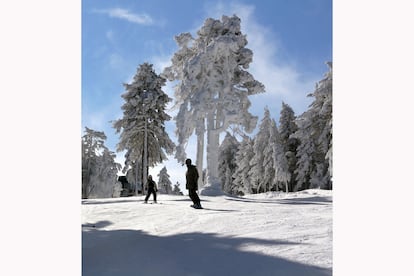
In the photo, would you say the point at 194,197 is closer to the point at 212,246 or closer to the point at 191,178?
the point at 191,178

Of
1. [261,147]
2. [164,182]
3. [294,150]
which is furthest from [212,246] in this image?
[164,182]

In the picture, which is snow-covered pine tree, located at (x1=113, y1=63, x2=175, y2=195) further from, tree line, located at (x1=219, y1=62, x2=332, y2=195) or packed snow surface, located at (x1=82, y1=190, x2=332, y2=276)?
packed snow surface, located at (x1=82, y1=190, x2=332, y2=276)

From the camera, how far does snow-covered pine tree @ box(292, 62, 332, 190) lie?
1098 inches

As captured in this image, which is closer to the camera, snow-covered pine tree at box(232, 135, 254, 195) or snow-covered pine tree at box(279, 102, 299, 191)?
snow-covered pine tree at box(279, 102, 299, 191)

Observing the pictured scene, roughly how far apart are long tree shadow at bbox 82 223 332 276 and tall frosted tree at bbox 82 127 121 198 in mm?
25317

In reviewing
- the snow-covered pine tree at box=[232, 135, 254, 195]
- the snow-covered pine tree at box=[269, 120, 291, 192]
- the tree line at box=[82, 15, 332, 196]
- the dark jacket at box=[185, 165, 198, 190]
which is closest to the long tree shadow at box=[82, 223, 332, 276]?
the dark jacket at box=[185, 165, 198, 190]

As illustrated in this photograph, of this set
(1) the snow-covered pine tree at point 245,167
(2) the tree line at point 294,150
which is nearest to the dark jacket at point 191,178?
(2) the tree line at point 294,150

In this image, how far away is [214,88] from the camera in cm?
1797

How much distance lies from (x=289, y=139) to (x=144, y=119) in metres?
18.0

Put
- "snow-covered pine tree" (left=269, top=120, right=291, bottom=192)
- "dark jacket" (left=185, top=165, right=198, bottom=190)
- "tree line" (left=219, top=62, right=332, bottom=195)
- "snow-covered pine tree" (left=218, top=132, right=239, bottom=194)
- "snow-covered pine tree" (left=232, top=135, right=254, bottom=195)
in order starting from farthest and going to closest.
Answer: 1. "snow-covered pine tree" (left=218, top=132, right=239, bottom=194)
2. "snow-covered pine tree" (left=232, top=135, right=254, bottom=195)
3. "snow-covered pine tree" (left=269, top=120, right=291, bottom=192)
4. "tree line" (left=219, top=62, right=332, bottom=195)
5. "dark jacket" (left=185, top=165, right=198, bottom=190)

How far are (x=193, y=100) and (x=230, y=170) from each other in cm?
3984

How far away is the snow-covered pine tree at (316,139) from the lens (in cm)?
2790

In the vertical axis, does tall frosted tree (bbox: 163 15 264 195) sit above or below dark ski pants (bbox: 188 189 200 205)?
above

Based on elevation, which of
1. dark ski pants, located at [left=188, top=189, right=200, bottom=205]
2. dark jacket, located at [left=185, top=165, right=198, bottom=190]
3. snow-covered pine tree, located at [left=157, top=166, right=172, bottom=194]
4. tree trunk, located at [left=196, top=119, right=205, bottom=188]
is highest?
tree trunk, located at [left=196, top=119, right=205, bottom=188]
